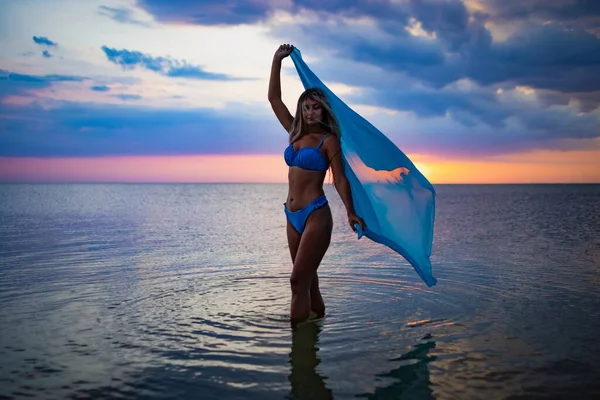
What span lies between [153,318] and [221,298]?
4.94 ft

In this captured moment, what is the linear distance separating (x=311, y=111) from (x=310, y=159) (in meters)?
0.58

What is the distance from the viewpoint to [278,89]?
23.7 ft

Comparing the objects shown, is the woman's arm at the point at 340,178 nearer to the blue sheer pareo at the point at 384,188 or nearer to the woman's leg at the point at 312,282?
the blue sheer pareo at the point at 384,188

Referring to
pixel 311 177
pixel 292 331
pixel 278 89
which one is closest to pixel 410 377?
pixel 292 331

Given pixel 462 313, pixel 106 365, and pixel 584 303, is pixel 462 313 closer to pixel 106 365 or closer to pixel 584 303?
pixel 584 303

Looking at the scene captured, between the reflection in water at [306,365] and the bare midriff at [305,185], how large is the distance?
1558 millimetres

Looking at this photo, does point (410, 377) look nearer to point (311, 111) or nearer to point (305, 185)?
point (305, 185)

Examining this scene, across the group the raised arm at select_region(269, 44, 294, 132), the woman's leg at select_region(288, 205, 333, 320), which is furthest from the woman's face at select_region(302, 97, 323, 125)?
the woman's leg at select_region(288, 205, 333, 320)

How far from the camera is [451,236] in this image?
20188mm

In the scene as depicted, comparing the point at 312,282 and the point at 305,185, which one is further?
the point at 312,282

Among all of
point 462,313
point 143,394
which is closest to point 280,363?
point 143,394

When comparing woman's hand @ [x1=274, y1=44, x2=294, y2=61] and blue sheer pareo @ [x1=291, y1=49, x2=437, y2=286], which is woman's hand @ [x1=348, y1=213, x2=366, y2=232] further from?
woman's hand @ [x1=274, y1=44, x2=294, y2=61]

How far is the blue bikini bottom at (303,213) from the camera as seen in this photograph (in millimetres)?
6664

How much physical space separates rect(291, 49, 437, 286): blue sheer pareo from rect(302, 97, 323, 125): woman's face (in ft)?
2.04
